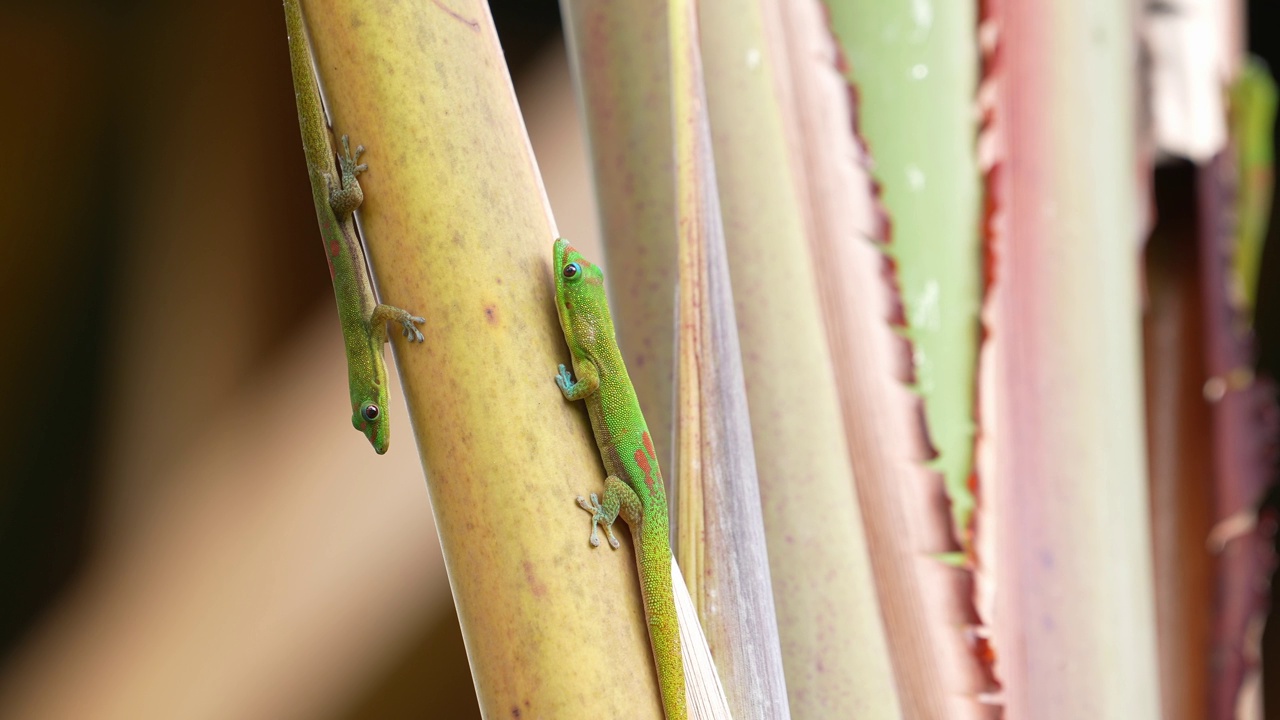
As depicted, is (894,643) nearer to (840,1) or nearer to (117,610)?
(840,1)

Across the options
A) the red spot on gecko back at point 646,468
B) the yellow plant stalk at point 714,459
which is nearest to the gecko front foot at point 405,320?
the yellow plant stalk at point 714,459

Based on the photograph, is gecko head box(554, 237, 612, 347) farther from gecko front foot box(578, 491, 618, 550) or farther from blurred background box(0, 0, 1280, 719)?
blurred background box(0, 0, 1280, 719)

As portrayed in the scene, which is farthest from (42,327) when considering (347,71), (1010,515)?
(1010,515)

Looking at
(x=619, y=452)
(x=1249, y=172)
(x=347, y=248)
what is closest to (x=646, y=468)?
(x=619, y=452)

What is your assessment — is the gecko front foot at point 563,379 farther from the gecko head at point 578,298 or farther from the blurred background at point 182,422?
the blurred background at point 182,422

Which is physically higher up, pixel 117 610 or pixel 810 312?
pixel 117 610

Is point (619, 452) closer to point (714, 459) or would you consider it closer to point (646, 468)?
point (646, 468)
